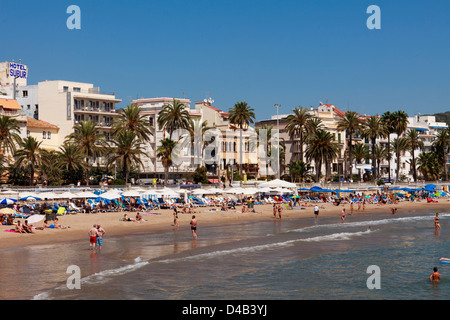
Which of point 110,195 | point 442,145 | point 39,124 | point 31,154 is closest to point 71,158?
point 31,154

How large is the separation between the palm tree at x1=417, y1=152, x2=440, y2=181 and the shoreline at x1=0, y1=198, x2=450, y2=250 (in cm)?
4276

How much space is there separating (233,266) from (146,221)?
69.4 ft

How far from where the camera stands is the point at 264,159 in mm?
97188

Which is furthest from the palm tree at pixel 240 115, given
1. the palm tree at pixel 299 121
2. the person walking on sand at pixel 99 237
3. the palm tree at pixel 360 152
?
the person walking on sand at pixel 99 237

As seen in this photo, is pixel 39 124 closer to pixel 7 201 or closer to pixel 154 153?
pixel 154 153

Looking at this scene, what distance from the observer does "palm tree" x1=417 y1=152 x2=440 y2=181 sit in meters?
114

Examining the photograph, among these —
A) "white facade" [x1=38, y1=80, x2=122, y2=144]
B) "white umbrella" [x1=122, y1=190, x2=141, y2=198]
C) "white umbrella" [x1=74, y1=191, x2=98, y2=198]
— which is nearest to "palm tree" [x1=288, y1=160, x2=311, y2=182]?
"white facade" [x1=38, y1=80, x2=122, y2=144]

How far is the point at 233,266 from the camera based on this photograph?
2805 centimetres

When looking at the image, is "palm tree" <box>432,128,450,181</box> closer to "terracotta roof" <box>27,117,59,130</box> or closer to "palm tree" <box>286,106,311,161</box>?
"palm tree" <box>286,106,311,161</box>

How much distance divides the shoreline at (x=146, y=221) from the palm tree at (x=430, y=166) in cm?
4276

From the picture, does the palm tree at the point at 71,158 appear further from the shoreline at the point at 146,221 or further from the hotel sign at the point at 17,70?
the hotel sign at the point at 17,70
